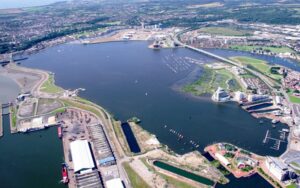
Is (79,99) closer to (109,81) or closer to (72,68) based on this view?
(109,81)

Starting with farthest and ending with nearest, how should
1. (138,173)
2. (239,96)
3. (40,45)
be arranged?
(40,45) → (239,96) → (138,173)

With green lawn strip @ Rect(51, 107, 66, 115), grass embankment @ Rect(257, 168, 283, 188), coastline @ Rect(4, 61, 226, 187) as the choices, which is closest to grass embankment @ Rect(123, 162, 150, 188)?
coastline @ Rect(4, 61, 226, 187)

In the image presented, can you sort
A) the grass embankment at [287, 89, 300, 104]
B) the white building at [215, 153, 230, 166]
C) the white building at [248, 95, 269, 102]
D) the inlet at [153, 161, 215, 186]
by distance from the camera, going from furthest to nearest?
1. the grass embankment at [287, 89, 300, 104]
2. the white building at [248, 95, 269, 102]
3. the white building at [215, 153, 230, 166]
4. the inlet at [153, 161, 215, 186]

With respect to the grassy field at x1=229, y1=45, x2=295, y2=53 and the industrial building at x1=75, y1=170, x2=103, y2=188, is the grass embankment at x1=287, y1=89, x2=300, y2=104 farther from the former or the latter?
the industrial building at x1=75, y1=170, x2=103, y2=188

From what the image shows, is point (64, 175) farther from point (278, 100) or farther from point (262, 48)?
point (262, 48)

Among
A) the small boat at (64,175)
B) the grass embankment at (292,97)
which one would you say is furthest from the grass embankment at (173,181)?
the grass embankment at (292,97)

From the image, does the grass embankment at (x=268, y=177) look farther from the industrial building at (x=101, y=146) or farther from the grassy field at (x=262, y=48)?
the grassy field at (x=262, y=48)

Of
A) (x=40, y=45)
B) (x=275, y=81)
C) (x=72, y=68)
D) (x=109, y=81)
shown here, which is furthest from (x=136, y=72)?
(x=40, y=45)
